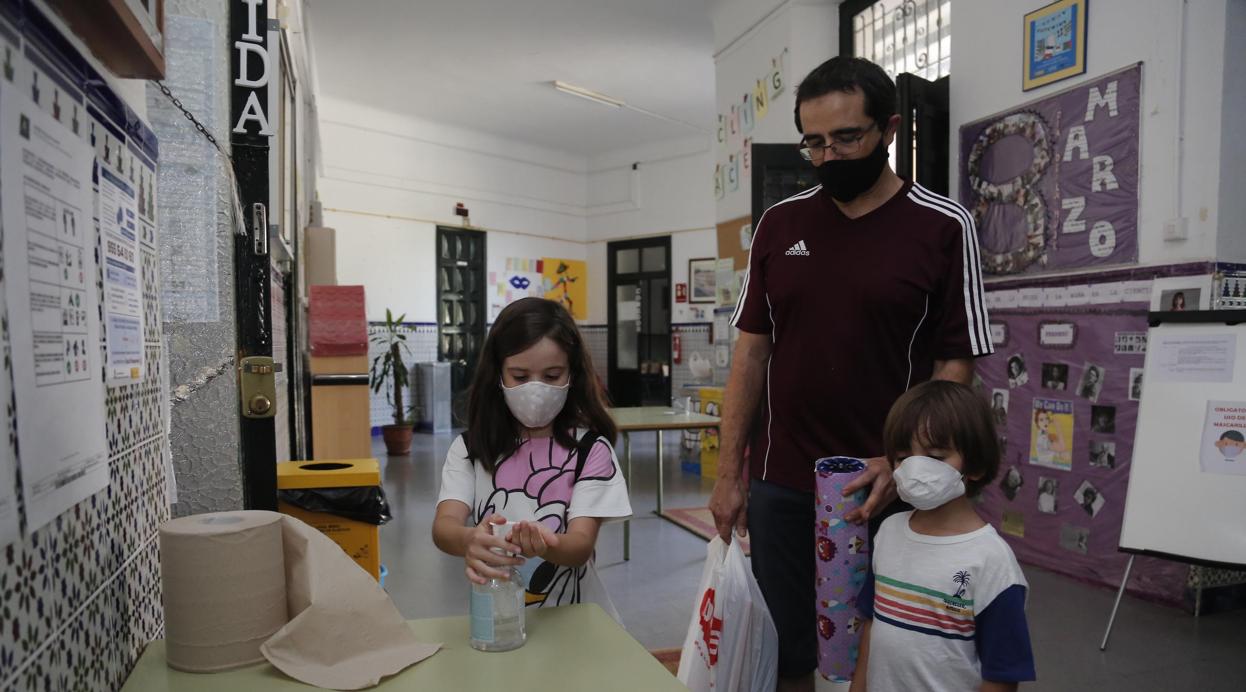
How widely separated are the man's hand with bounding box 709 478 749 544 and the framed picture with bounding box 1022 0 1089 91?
8.95 ft

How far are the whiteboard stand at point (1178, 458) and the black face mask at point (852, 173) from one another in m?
1.74

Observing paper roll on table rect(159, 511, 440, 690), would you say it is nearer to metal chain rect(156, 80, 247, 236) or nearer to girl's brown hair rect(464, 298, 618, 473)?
girl's brown hair rect(464, 298, 618, 473)

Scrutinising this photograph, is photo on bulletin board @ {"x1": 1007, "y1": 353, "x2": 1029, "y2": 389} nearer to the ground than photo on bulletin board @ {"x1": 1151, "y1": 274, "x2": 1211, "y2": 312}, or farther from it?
nearer to the ground

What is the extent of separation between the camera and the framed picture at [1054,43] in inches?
126

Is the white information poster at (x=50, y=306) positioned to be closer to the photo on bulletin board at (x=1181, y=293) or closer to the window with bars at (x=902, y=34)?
the photo on bulletin board at (x=1181, y=293)

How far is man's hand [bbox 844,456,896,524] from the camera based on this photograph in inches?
54.0

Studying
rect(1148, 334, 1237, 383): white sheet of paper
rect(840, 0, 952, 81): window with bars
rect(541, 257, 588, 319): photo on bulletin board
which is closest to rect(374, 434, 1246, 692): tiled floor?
rect(1148, 334, 1237, 383): white sheet of paper

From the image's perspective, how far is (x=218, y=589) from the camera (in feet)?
2.95

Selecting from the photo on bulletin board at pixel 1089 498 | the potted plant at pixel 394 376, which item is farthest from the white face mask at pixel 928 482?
the potted plant at pixel 394 376

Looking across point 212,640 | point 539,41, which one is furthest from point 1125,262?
point 539,41

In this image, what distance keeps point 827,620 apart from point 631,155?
9.28 m

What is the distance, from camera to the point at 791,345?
1559 mm

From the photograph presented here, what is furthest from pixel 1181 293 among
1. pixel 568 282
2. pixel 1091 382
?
pixel 568 282

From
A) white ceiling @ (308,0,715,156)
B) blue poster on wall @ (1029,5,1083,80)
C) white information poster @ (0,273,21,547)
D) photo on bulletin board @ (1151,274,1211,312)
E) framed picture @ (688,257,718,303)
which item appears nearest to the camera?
white information poster @ (0,273,21,547)
